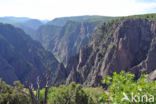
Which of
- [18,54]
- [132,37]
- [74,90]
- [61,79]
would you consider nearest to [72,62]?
[61,79]

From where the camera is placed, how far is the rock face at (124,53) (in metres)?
93.1

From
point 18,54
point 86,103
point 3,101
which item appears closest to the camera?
point 3,101

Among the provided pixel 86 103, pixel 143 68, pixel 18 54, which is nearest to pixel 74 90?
pixel 86 103

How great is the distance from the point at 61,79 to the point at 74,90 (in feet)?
295

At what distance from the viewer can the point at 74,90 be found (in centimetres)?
3988

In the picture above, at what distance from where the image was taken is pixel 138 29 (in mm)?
101625

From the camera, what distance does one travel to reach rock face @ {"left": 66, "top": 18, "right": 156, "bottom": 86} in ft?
306

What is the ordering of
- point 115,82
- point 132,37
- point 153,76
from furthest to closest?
point 132,37
point 153,76
point 115,82

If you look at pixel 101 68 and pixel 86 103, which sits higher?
pixel 86 103

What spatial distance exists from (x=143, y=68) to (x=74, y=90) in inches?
2367

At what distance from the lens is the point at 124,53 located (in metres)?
A: 98.6

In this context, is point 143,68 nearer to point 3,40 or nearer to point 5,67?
point 5,67

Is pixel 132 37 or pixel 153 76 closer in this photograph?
pixel 153 76

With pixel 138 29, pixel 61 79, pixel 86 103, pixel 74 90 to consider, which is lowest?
pixel 61 79
